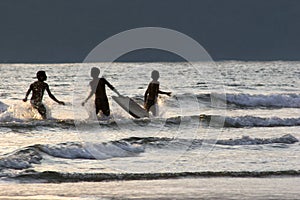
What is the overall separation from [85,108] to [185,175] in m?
10.3

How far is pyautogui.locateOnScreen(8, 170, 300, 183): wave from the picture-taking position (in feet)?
40.7

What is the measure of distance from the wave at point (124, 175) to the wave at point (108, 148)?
0.78m

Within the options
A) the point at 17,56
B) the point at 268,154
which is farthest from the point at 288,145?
the point at 17,56

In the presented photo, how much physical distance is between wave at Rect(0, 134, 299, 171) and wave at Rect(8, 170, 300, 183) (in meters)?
0.78

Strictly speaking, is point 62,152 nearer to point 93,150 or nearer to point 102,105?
point 93,150

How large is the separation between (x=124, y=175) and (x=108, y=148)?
10.2 feet

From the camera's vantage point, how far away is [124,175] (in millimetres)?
12734

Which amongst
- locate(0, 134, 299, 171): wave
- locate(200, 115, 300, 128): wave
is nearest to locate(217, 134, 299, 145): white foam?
locate(0, 134, 299, 171): wave

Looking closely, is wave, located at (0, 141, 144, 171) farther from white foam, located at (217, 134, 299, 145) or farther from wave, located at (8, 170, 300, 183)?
white foam, located at (217, 134, 299, 145)

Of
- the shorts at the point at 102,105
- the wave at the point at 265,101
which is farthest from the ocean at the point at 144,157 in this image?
the wave at the point at 265,101

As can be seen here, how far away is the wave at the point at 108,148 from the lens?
44.8 feet

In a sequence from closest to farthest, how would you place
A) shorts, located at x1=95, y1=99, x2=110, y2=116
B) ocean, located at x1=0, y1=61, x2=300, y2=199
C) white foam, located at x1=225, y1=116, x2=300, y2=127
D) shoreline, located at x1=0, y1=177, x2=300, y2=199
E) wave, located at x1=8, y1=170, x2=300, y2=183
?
shoreline, located at x1=0, y1=177, x2=300, y2=199, ocean, located at x1=0, y1=61, x2=300, y2=199, wave, located at x1=8, y1=170, x2=300, y2=183, shorts, located at x1=95, y1=99, x2=110, y2=116, white foam, located at x1=225, y1=116, x2=300, y2=127

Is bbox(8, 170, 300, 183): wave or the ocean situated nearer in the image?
the ocean

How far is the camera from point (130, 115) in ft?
75.3
